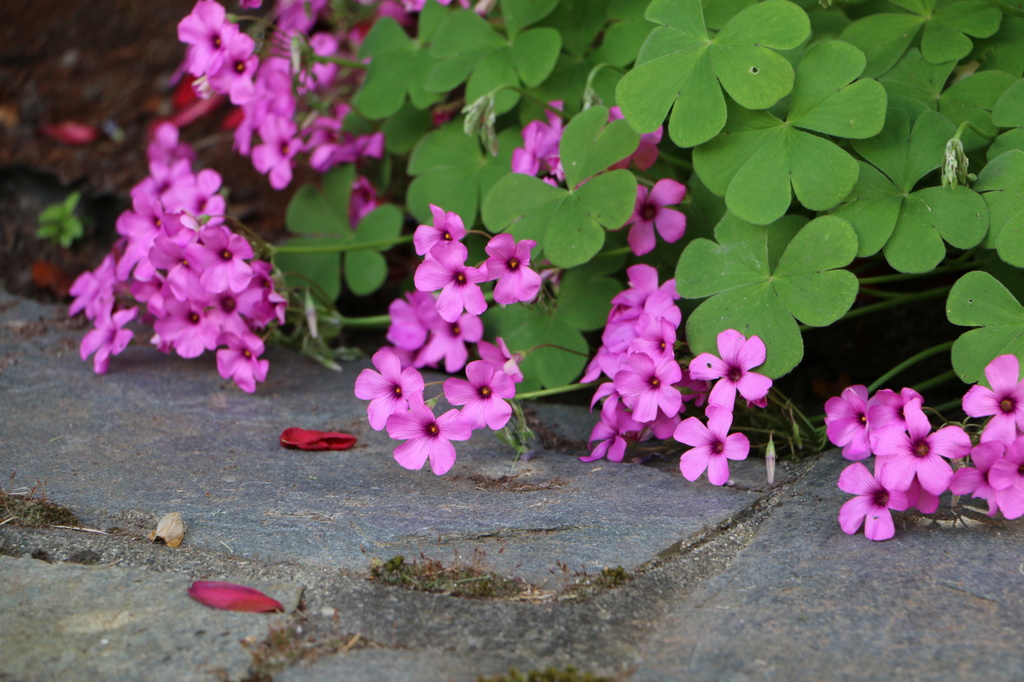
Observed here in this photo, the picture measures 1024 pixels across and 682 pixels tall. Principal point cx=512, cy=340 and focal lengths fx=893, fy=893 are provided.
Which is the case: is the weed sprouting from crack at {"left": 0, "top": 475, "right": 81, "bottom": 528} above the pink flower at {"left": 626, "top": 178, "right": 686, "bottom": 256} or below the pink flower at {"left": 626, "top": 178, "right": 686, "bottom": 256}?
below

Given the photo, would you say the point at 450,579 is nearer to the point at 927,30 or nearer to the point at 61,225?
the point at 927,30

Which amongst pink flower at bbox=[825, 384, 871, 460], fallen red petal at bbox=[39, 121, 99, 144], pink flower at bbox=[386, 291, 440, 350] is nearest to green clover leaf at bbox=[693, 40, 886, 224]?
pink flower at bbox=[825, 384, 871, 460]

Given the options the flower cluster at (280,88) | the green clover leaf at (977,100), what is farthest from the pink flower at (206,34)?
the green clover leaf at (977,100)

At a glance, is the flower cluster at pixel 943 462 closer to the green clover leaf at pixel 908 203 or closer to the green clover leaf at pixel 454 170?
the green clover leaf at pixel 908 203

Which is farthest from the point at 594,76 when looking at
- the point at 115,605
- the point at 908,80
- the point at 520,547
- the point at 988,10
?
the point at 115,605

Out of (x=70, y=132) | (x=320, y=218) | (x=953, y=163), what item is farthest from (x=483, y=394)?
(x=70, y=132)

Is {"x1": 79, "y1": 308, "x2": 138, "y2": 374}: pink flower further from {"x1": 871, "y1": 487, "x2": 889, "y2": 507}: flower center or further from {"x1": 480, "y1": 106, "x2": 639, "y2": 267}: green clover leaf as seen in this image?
{"x1": 871, "y1": 487, "x2": 889, "y2": 507}: flower center
